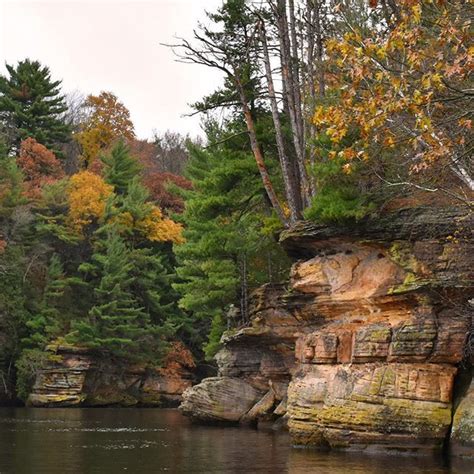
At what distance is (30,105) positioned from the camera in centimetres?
5391

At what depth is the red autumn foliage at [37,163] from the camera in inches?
1932

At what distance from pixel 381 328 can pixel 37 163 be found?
3558cm

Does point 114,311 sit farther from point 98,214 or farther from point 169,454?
point 169,454

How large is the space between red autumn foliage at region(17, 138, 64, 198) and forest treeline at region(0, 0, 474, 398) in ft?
0.35

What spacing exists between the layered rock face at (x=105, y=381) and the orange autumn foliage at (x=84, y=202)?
8468 millimetres

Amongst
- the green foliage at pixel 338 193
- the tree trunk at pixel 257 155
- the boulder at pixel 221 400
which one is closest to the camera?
the green foliage at pixel 338 193

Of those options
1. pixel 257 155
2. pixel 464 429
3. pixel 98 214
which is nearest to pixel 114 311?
pixel 98 214

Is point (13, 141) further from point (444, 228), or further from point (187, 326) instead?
point (444, 228)

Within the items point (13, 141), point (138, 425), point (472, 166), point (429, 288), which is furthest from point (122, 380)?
point (472, 166)

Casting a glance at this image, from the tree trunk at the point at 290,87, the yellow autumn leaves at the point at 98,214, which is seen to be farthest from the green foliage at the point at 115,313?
the tree trunk at the point at 290,87

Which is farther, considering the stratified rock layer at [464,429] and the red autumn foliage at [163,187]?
the red autumn foliage at [163,187]

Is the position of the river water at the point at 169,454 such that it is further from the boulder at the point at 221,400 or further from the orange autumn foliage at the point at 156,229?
the orange autumn foliage at the point at 156,229

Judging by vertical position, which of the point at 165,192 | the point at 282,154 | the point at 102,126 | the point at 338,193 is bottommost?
the point at 338,193

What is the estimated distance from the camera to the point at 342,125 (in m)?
8.73
